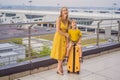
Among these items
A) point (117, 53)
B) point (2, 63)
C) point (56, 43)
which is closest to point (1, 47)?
point (2, 63)

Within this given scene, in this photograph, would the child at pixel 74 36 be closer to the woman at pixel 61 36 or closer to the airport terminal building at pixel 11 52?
the woman at pixel 61 36

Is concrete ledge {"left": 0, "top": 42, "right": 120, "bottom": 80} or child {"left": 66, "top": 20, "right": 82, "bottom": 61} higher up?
child {"left": 66, "top": 20, "right": 82, "bottom": 61}

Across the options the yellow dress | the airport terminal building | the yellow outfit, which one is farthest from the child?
the airport terminal building

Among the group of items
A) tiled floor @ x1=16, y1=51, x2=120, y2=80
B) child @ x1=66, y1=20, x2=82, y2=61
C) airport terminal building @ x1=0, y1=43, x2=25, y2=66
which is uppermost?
child @ x1=66, y1=20, x2=82, y2=61

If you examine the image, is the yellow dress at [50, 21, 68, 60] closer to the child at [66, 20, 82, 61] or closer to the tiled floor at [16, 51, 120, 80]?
the child at [66, 20, 82, 61]

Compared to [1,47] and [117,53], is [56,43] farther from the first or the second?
[117,53]

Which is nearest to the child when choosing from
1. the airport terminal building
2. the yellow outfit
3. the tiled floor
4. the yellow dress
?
the yellow outfit

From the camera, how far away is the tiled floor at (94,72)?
150 inches

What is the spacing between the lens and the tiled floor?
380 cm

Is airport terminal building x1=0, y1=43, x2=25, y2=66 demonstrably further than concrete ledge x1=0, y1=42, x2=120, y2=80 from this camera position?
Yes

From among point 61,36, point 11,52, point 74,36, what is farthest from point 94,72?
point 11,52

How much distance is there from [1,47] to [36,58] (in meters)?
0.82

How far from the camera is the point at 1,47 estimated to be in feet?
12.2

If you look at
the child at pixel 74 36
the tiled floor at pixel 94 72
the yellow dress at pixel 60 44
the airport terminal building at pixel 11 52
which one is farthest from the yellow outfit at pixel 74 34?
the airport terminal building at pixel 11 52
